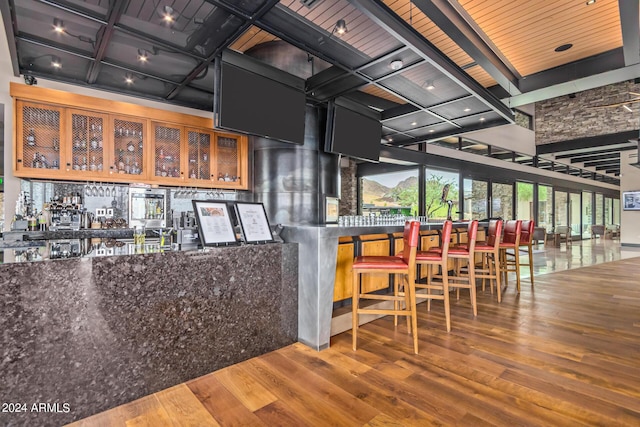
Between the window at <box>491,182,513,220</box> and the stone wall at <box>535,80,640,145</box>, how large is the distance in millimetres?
2525

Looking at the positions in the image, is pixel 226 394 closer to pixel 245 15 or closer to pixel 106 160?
pixel 245 15

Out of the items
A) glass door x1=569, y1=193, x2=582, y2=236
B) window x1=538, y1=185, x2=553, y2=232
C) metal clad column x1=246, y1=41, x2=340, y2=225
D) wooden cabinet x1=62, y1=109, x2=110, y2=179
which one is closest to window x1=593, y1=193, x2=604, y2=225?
glass door x1=569, y1=193, x2=582, y2=236

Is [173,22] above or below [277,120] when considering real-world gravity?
above

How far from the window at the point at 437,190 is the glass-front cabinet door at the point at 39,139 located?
25.5 ft

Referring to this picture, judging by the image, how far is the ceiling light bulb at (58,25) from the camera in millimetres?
2867

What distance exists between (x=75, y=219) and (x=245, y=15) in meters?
3.26

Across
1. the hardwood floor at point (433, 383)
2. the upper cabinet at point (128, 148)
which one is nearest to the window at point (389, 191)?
the hardwood floor at point (433, 383)

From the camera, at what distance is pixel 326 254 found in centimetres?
287

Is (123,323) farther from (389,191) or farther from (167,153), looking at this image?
(389,191)

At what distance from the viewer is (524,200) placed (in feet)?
42.8

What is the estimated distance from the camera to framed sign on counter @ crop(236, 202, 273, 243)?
111 inches

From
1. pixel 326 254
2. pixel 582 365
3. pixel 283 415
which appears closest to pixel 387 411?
pixel 283 415

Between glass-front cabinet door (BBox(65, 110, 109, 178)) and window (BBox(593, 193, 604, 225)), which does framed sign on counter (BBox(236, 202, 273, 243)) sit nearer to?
glass-front cabinet door (BBox(65, 110, 109, 178))

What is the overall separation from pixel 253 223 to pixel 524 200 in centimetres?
1346
